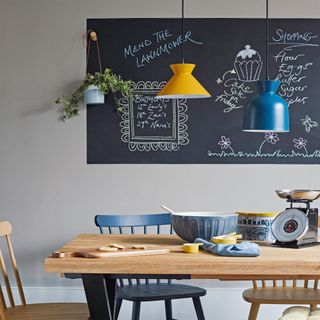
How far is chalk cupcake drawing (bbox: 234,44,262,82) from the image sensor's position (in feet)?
15.7

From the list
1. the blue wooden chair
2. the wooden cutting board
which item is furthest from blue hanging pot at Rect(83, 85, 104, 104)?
the wooden cutting board

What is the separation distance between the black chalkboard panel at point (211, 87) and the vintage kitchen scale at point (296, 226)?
1.95 metres

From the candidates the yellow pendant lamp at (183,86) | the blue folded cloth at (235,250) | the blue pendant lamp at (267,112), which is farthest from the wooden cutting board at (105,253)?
the yellow pendant lamp at (183,86)

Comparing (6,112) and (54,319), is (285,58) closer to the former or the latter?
(6,112)

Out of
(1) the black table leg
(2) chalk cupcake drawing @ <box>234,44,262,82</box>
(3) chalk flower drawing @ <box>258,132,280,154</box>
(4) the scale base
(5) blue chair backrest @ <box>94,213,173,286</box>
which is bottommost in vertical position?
(1) the black table leg

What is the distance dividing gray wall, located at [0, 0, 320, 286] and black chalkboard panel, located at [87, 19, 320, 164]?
0.27 ft

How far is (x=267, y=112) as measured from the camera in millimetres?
3029

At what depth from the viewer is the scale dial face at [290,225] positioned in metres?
2.75

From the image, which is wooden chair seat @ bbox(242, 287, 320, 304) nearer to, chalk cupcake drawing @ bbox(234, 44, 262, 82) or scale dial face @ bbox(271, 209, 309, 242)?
scale dial face @ bbox(271, 209, 309, 242)

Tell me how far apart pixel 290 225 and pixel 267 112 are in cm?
53

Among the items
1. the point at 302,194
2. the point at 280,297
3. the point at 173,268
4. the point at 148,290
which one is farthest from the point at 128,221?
the point at 173,268

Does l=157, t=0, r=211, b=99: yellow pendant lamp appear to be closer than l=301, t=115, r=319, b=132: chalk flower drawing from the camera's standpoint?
Yes

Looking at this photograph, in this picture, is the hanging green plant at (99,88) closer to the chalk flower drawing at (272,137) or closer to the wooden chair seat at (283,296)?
the chalk flower drawing at (272,137)

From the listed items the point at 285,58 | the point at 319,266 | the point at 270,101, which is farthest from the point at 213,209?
the point at 319,266
